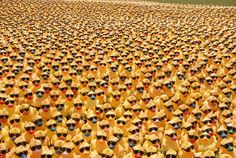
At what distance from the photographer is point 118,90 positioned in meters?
14.9

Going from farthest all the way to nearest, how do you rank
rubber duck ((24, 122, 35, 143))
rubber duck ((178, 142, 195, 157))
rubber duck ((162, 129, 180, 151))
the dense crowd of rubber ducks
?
1. rubber duck ((24, 122, 35, 143))
2. rubber duck ((162, 129, 180, 151))
3. the dense crowd of rubber ducks
4. rubber duck ((178, 142, 195, 157))

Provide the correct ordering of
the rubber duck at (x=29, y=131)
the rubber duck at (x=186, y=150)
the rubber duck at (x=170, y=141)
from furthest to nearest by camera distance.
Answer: the rubber duck at (x=29, y=131)
the rubber duck at (x=170, y=141)
the rubber duck at (x=186, y=150)

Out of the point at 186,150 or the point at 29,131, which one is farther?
the point at 29,131

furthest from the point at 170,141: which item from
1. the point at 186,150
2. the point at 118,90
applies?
the point at 118,90

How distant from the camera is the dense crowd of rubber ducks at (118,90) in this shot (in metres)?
11.3

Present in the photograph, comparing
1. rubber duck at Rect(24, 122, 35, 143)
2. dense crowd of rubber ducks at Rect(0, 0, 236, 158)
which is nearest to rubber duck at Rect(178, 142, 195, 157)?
dense crowd of rubber ducks at Rect(0, 0, 236, 158)

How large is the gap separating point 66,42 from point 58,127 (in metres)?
10.8

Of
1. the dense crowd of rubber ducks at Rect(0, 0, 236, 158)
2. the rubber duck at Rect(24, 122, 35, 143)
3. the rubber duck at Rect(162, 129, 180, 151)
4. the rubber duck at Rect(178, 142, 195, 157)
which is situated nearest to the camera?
the rubber duck at Rect(178, 142, 195, 157)

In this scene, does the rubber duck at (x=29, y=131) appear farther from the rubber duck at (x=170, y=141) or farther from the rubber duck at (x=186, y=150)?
the rubber duck at (x=186, y=150)

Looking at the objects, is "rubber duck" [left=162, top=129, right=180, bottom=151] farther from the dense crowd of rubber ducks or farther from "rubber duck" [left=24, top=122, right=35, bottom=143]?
"rubber duck" [left=24, top=122, right=35, bottom=143]

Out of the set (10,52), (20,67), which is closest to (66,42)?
(10,52)

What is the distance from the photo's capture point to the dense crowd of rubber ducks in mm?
11266

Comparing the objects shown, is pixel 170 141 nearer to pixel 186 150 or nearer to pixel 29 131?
pixel 186 150

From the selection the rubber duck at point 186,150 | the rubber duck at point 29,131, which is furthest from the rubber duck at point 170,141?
the rubber duck at point 29,131
